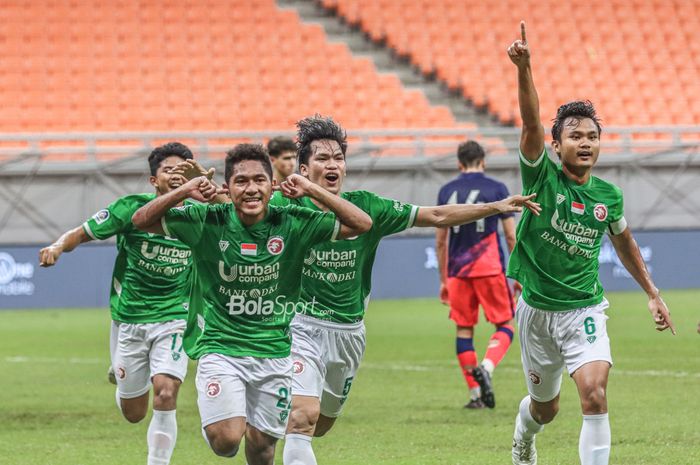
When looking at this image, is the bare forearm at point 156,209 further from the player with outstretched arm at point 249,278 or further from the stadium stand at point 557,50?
the stadium stand at point 557,50

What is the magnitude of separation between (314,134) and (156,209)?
1.32 m

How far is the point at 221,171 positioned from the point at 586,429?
52.5 feet

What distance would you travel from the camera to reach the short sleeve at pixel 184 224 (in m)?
6.47

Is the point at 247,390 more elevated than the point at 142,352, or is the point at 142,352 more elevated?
the point at 247,390

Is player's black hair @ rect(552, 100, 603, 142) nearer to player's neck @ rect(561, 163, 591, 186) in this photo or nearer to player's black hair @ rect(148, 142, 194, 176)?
player's neck @ rect(561, 163, 591, 186)

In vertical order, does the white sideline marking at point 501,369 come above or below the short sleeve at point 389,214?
below

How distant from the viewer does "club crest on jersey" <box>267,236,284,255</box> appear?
6504 mm

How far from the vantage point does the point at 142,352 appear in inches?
337

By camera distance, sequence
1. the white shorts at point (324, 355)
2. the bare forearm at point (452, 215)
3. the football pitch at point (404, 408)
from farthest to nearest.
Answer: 1. the football pitch at point (404, 408)
2. the white shorts at point (324, 355)
3. the bare forearm at point (452, 215)

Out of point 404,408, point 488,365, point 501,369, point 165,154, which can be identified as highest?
point 165,154

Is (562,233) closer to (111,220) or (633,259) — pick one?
(633,259)

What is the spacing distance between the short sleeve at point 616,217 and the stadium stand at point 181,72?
1807cm

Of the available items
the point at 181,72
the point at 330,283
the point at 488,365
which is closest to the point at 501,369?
the point at 488,365

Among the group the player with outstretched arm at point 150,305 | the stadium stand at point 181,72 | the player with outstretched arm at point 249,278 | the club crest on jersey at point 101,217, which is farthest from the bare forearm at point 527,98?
the stadium stand at point 181,72
